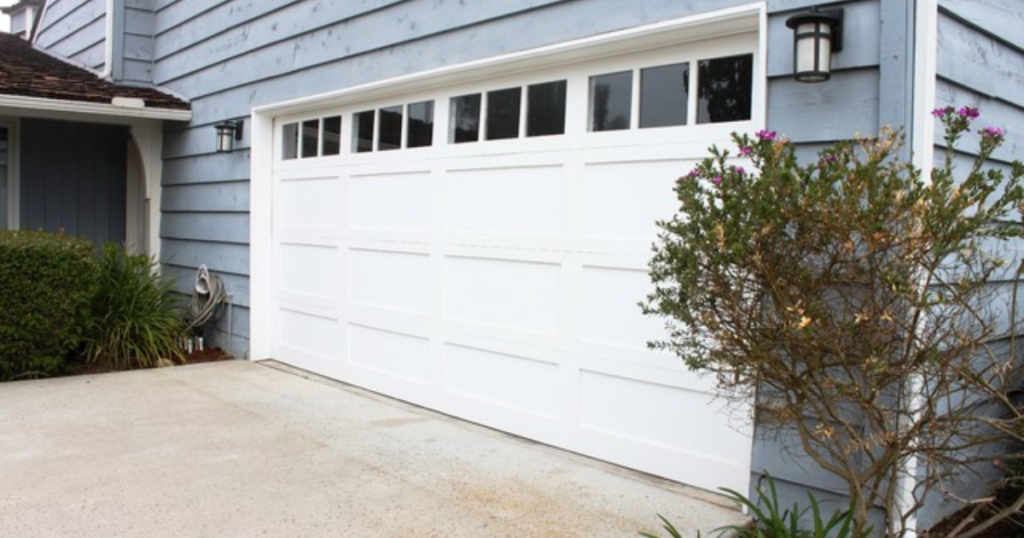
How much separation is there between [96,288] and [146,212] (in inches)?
89.9

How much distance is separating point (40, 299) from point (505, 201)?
3782mm

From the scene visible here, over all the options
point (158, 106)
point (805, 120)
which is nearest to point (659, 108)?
point (805, 120)

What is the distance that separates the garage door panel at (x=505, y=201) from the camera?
443 cm

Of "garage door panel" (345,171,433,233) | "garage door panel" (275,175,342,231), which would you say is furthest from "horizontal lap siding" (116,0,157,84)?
"garage door panel" (345,171,433,233)

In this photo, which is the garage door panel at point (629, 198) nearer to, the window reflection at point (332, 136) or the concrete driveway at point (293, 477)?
the concrete driveway at point (293, 477)

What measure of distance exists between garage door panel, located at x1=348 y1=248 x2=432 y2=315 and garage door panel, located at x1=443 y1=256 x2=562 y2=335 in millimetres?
255

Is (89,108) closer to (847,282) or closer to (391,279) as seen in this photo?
(391,279)

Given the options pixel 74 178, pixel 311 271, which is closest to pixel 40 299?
pixel 311 271

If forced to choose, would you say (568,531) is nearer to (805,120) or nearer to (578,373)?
(578,373)

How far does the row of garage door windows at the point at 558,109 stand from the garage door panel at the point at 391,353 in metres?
1.35

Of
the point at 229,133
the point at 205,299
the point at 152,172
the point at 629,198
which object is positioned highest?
the point at 229,133

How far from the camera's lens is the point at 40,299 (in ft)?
19.3

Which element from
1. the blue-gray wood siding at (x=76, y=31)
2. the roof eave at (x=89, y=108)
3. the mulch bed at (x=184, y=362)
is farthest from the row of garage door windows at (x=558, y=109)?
the blue-gray wood siding at (x=76, y=31)

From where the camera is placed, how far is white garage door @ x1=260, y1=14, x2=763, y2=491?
3.81 metres
